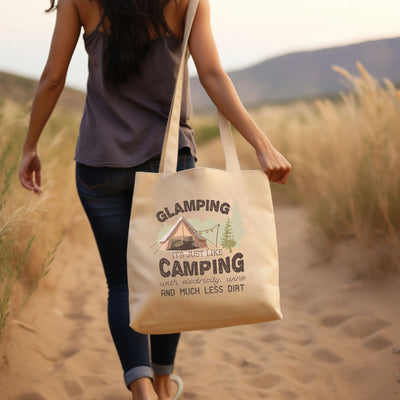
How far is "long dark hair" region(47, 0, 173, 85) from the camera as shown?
136 cm

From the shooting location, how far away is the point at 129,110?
4.88 ft

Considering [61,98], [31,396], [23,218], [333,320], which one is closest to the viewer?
[23,218]

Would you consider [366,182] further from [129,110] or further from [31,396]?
[31,396]

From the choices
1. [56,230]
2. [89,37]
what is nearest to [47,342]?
[56,230]

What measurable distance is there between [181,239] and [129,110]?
43 cm

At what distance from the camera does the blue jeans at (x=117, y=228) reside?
1.50 metres

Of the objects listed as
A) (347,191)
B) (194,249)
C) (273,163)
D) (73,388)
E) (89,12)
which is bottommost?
(73,388)

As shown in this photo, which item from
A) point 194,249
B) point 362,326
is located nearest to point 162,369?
point 194,249

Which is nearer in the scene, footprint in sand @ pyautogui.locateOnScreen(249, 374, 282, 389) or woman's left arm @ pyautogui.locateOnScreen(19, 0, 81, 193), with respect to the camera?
woman's left arm @ pyautogui.locateOnScreen(19, 0, 81, 193)

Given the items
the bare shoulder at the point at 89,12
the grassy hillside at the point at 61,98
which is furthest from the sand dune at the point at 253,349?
the bare shoulder at the point at 89,12

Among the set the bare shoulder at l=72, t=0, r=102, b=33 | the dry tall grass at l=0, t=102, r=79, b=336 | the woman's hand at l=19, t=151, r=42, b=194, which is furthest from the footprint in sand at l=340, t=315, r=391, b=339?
the bare shoulder at l=72, t=0, r=102, b=33

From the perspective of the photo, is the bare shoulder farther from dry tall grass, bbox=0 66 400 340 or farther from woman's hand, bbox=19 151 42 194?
dry tall grass, bbox=0 66 400 340

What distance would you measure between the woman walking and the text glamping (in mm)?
178

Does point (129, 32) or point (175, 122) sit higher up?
point (129, 32)
